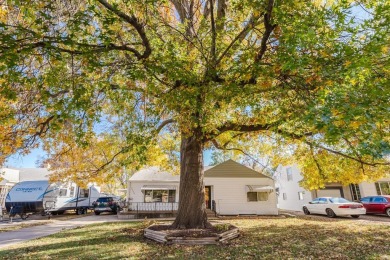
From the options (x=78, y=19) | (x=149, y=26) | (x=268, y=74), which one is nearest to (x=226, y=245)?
(x=268, y=74)

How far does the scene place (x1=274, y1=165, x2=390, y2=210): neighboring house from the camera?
23902 mm

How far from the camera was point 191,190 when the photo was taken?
1049 cm

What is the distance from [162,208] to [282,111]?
1842cm

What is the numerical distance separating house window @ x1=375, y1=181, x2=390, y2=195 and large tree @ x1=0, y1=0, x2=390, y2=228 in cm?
1874

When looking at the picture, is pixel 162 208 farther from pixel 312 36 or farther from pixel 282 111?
pixel 312 36

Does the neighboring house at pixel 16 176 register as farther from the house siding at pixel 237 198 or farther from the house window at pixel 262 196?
the house window at pixel 262 196

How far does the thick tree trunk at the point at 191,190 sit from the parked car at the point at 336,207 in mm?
12306

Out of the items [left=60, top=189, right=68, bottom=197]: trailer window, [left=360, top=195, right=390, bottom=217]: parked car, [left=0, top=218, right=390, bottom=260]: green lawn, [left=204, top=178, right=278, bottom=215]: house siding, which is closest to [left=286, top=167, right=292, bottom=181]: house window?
[left=204, top=178, right=278, bottom=215]: house siding

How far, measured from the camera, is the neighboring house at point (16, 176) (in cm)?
2674

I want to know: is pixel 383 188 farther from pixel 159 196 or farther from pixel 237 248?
pixel 237 248

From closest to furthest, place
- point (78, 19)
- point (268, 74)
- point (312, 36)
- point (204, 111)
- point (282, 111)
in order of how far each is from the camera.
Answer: point (312, 36) < point (78, 19) < point (268, 74) < point (282, 111) < point (204, 111)

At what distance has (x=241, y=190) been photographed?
2225 centimetres

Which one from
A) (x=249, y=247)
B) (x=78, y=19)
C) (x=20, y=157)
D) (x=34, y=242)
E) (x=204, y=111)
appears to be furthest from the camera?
(x=34, y=242)

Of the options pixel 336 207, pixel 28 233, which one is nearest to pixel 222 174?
pixel 336 207
